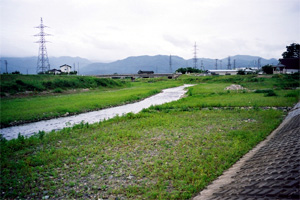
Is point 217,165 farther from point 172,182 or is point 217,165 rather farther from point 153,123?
point 153,123

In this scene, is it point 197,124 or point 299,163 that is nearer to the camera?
point 299,163

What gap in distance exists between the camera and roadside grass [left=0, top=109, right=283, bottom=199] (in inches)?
297

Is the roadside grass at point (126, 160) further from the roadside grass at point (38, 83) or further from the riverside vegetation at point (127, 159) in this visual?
the roadside grass at point (38, 83)

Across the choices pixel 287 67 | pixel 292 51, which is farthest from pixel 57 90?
pixel 292 51

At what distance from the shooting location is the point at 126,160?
1015 centimetres

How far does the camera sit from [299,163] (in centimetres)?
534

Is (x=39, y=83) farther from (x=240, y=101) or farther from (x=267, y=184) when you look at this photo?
(x=267, y=184)

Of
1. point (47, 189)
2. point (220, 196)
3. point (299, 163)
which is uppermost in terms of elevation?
point (299, 163)

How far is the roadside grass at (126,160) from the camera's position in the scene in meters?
Answer: 7.54

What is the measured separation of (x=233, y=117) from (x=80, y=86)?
45.4 metres


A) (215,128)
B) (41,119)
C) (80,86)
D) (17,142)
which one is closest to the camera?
(17,142)

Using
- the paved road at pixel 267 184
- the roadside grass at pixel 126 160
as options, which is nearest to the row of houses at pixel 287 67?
the roadside grass at pixel 126 160

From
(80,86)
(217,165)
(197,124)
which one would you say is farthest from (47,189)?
(80,86)

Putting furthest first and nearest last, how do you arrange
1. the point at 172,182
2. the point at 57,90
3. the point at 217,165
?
the point at 57,90, the point at 217,165, the point at 172,182
